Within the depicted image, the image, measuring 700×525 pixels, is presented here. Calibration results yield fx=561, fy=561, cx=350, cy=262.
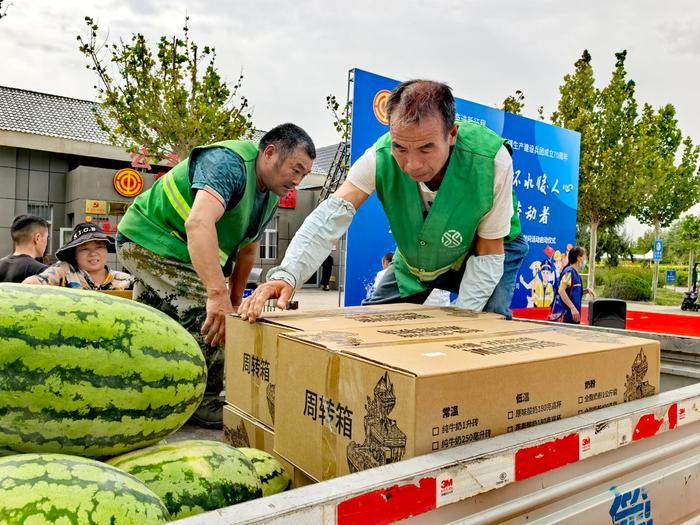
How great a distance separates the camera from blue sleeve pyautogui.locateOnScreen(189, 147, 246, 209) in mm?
2684

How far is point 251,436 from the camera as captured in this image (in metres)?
1.81

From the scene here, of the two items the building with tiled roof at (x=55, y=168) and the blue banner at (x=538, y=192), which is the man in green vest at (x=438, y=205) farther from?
the building with tiled roof at (x=55, y=168)

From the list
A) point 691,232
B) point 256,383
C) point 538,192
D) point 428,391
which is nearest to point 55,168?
point 538,192

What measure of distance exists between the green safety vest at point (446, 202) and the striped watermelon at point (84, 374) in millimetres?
1385

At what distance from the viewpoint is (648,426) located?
156 cm

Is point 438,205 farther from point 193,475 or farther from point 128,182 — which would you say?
point 128,182

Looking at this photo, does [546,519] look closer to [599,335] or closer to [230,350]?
[599,335]

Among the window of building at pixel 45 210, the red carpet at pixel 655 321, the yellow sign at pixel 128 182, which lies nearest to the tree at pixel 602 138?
the red carpet at pixel 655 321

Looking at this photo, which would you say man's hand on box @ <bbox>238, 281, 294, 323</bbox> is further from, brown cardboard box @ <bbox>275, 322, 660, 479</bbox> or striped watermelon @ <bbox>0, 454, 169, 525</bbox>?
striped watermelon @ <bbox>0, 454, 169, 525</bbox>

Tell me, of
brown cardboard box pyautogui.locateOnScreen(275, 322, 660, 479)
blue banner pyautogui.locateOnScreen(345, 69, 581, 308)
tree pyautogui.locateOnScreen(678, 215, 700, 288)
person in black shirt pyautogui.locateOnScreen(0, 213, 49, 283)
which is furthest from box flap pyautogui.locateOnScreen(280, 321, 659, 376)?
tree pyautogui.locateOnScreen(678, 215, 700, 288)

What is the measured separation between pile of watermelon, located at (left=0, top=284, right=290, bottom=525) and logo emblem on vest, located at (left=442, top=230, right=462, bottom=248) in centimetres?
140

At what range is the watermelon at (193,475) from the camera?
123cm

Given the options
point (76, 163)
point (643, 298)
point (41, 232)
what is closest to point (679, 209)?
point (643, 298)

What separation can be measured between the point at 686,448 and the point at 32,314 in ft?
6.09
